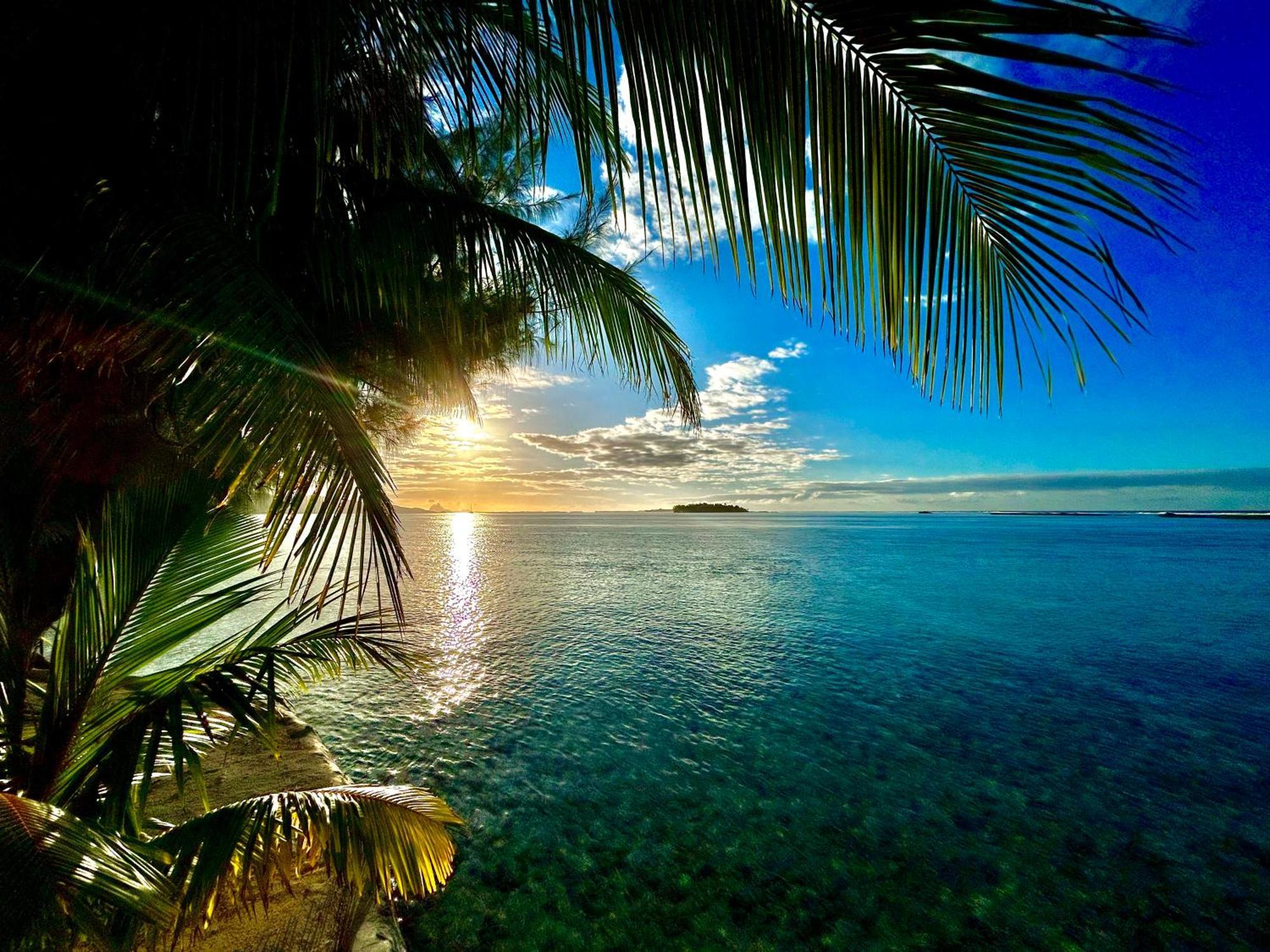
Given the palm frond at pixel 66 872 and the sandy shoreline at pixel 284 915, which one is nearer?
the palm frond at pixel 66 872

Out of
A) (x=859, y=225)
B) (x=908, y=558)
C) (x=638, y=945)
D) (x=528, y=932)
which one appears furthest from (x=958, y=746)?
(x=908, y=558)

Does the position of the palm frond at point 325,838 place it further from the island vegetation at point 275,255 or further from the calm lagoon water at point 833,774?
the calm lagoon water at point 833,774

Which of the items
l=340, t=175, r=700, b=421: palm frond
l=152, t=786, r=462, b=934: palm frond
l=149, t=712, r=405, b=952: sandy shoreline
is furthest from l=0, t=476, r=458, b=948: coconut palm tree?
l=340, t=175, r=700, b=421: palm frond

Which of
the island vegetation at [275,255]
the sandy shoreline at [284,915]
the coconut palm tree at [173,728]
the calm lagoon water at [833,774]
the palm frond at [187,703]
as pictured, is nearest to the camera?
the island vegetation at [275,255]

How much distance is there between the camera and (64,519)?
2.40 m

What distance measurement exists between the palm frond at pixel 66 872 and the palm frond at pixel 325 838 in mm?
202

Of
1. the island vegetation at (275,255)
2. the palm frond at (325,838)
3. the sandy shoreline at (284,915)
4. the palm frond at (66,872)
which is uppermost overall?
the island vegetation at (275,255)

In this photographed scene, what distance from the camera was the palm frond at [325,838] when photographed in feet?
5.67

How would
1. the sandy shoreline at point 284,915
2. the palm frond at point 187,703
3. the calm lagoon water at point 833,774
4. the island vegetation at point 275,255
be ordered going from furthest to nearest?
1. the calm lagoon water at point 833,774
2. the sandy shoreline at point 284,915
3. the palm frond at point 187,703
4. the island vegetation at point 275,255

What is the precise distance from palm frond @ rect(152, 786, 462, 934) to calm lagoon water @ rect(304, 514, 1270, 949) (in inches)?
74.2

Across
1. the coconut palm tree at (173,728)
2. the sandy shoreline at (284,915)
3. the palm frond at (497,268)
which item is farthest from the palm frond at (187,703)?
the palm frond at (497,268)

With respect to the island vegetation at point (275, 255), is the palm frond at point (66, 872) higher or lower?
lower

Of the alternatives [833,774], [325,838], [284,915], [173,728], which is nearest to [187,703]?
[173,728]

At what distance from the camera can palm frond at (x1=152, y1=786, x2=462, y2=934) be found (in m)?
1.73
